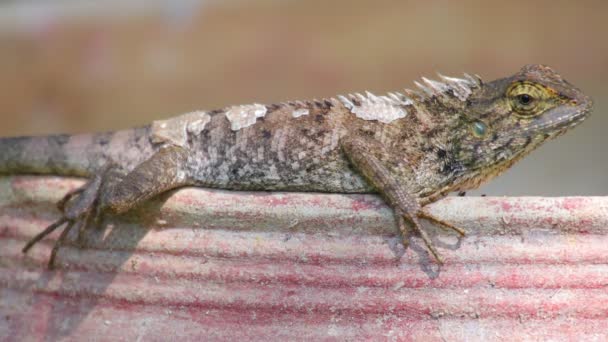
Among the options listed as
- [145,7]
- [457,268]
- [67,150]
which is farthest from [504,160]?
[145,7]

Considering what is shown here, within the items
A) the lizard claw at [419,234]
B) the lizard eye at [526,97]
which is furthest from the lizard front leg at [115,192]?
the lizard eye at [526,97]

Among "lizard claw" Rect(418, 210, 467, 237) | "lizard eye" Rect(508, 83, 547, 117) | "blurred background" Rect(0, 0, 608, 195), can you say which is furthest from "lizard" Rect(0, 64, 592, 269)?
"blurred background" Rect(0, 0, 608, 195)

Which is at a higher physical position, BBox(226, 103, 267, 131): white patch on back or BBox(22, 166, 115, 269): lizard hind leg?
BBox(226, 103, 267, 131): white patch on back

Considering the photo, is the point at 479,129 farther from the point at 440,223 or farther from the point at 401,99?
the point at 440,223

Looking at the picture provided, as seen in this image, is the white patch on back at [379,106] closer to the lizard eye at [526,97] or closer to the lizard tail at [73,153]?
the lizard eye at [526,97]

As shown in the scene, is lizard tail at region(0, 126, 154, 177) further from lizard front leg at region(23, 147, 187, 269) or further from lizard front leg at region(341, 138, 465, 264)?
lizard front leg at region(341, 138, 465, 264)

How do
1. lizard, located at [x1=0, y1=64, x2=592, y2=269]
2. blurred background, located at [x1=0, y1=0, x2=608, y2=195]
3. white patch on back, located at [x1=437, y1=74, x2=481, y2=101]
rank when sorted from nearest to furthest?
lizard, located at [x1=0, y1=64, x2=592, y2=269], white patch on back, located at [x1=437, y1=74, x2=481, y2=101], blurred background, located at [x1=0, y1=0, x2=608, y2=195]
